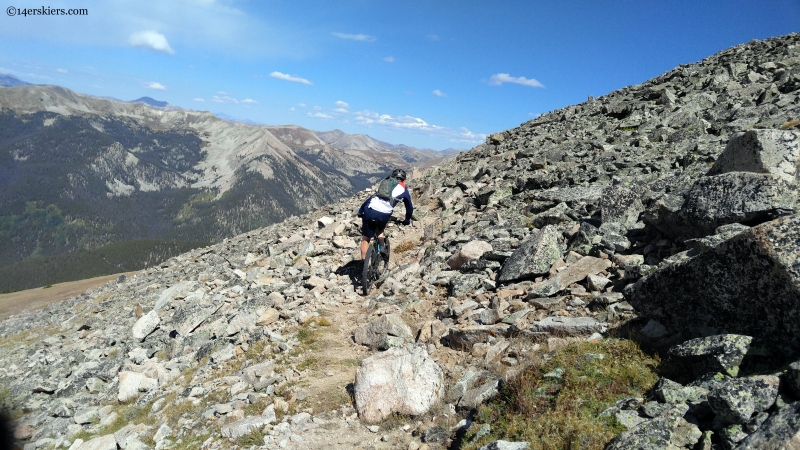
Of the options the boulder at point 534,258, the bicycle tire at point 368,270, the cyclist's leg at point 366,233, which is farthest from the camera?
the cyclist's leg at point 366,233

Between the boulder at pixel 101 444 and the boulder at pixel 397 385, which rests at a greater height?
the boulder at pixel 397 385

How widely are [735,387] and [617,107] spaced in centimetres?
2966

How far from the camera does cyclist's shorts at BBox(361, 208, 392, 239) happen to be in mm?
14883

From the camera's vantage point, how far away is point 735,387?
4.94 m

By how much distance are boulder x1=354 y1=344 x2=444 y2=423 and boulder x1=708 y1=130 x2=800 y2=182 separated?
7.87m

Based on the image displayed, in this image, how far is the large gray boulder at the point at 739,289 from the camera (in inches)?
216

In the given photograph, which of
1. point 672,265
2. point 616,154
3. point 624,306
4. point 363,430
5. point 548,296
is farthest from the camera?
point 616,154

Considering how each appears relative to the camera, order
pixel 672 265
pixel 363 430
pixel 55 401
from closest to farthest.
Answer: pixel 672 265
pixel 363 430
pixel 55 401

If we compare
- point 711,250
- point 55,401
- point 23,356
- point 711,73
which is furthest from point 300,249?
point 711,73

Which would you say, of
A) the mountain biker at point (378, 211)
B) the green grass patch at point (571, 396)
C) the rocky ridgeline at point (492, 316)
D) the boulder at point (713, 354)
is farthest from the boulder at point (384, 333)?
the boulder at point (713, 354)

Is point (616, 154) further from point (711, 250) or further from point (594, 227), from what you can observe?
point (711, 250)

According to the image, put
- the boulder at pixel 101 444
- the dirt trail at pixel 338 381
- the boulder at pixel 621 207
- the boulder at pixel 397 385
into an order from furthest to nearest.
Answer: the boulder at pixel 621 207 → the boulder at pixel 101 444 → the boulder at pixel 397 385 → the dirt trail at pixel 338 381

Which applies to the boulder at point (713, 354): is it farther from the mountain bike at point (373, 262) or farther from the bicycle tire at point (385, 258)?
the bicycle tire at point (385, 258)

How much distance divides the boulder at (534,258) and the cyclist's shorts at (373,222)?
193 inches
